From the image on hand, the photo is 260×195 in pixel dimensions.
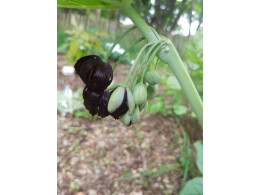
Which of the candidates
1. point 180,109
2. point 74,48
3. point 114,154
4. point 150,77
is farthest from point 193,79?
point 150,77

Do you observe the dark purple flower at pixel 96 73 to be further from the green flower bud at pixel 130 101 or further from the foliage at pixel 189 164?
the foliage at pixel 189 164

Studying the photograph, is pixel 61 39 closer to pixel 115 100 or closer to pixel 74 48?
pixel 74 48

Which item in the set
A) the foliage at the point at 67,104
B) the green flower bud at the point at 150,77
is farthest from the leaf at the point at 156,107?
the green flower bud at the point at 150,77

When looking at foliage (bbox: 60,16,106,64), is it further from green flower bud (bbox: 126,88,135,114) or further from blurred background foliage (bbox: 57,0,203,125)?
green flower bud (bbox: 126,88,135,114)

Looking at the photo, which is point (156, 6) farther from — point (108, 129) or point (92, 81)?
point (108, 129)

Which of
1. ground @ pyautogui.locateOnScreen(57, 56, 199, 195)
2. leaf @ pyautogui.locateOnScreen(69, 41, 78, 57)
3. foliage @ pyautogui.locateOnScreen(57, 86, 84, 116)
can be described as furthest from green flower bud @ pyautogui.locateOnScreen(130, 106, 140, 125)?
leaf @ pyautogui.locateOnScreen(69, 41, 78, 57)

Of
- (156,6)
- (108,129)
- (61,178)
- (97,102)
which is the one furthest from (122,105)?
(108,129)
